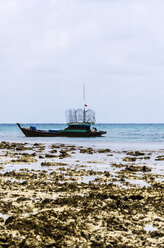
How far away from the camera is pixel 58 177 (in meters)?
13.5

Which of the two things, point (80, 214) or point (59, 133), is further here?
point (59, 133)

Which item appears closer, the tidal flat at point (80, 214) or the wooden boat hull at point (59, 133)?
the tidal flat at point (80, 214)

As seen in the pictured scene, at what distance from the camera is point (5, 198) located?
9195 mm

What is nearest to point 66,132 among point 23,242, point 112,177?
point 112,177

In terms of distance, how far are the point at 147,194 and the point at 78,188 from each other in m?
2.42

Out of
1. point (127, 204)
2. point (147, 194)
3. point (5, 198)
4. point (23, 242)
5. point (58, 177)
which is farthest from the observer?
point (58, 177)

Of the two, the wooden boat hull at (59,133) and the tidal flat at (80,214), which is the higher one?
the wooden boat hull at (59,133)

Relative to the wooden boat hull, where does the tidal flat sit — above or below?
below

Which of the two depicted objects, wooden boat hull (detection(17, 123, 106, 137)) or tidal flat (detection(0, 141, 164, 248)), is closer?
tidal flat (detection(0, 141, 164, 248))

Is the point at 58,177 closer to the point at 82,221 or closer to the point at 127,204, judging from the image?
the point at 127,204

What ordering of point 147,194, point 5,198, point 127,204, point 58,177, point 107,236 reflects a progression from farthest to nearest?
point 58,177 → point 147,194 → point 5,198 → point 127,204 → point 107,236

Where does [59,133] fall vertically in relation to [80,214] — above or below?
above

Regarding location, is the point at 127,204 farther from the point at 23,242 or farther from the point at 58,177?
the point at 58,177

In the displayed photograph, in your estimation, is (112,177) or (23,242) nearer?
(23,242)
